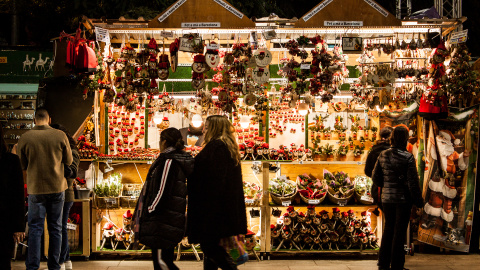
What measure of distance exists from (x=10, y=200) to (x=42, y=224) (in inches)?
75.1

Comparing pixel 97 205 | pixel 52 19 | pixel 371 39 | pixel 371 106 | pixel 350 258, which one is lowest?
pixel 350 258

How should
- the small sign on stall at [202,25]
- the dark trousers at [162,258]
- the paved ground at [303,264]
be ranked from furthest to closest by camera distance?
the small sign on stall at [202,25], the paved ground at [303,264], the dark trousers at [162,258]

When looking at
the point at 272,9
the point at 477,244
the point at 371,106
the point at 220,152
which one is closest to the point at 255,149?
the point at 371,106

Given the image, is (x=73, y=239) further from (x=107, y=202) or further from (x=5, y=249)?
(x=5, y=249)

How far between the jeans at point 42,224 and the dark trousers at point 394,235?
150 inches

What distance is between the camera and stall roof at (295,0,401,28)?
21.6 ft

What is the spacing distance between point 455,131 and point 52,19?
1117cm

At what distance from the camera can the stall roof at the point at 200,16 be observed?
661 centimetres

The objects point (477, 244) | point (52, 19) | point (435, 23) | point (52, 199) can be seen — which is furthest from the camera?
point (52, 19)

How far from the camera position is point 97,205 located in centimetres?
692

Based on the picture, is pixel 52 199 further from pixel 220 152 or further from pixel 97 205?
pixel 220 152

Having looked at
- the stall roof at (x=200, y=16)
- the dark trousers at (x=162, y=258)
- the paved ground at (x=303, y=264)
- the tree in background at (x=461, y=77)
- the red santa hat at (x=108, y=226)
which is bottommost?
the paved ground at (x=303, y=264)

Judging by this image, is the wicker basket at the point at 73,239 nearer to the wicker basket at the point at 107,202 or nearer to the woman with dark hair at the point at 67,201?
the wicker basket at the point at 107,202

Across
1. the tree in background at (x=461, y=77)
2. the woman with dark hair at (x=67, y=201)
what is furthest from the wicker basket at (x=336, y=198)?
the woman with dark hair at (x=67, y=201)
